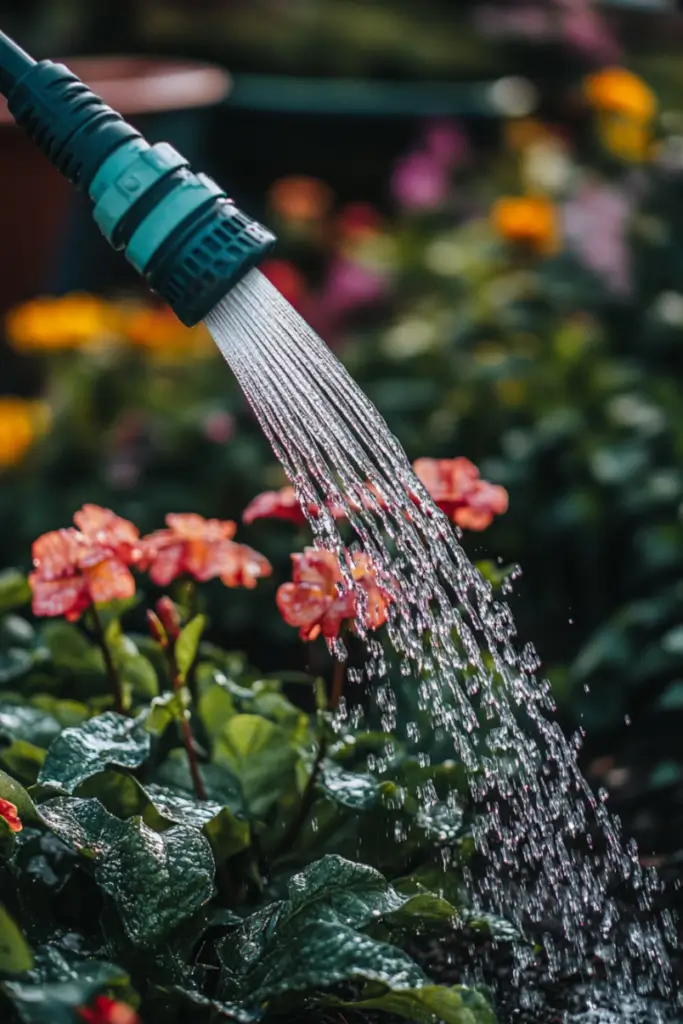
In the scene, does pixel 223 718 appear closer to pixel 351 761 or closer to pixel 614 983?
pixel 351 761

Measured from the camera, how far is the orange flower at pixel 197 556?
163 cm

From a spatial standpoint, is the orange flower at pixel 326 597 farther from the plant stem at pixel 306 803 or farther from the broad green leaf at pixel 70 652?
the broad green leaf at pixel 70 652

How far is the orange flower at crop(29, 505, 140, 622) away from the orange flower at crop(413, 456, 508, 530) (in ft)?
1.18

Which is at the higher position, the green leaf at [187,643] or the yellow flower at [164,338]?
the green leaf at [187,643]

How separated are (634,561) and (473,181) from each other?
91.5 inches

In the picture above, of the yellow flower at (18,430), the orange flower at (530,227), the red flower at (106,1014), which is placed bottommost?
the yellow flower at (18,430)

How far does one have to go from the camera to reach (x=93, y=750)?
4.99 feet

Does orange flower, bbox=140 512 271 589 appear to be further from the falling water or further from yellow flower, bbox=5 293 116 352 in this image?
yellow flower, bbox=5 293 116 352

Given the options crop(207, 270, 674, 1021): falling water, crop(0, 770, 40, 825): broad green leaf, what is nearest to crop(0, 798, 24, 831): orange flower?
crop(0, 770, 40, 825): broad green leaf

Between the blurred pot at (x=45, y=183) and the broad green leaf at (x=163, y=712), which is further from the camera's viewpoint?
the blurred pot at (x=45, y=183)

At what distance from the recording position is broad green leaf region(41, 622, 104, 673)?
6.19ft

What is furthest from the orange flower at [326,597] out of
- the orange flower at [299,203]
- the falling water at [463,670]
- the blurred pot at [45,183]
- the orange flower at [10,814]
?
the orange flower at [299,203]

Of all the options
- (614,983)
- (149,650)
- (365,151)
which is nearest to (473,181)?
(365,151)

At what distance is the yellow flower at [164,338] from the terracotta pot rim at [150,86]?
86cm
